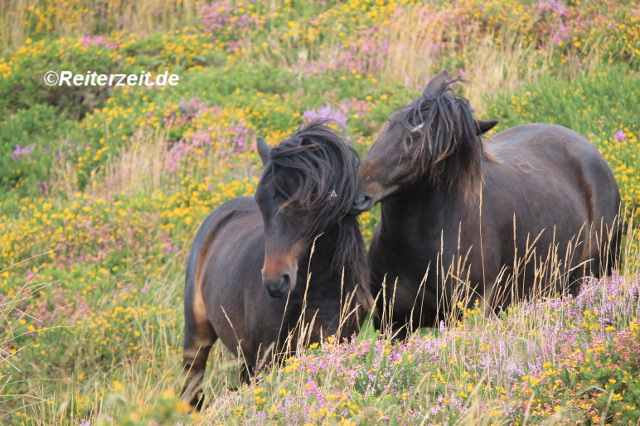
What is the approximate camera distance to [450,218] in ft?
16.8

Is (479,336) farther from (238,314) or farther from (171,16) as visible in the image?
(171,16)

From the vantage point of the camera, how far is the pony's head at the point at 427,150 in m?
4.74

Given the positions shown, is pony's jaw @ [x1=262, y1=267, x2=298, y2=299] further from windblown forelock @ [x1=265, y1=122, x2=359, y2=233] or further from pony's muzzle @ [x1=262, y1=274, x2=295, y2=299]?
windblown forelock @ [x1=265, y1=122, x2=359, y2=233]

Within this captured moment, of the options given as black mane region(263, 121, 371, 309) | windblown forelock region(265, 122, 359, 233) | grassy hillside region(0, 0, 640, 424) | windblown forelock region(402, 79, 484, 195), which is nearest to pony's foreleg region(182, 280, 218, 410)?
grassy hillside region(0, 0, 640, 424)

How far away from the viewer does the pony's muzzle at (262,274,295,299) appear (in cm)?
418

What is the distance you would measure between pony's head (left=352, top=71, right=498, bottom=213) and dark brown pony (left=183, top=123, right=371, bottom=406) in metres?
0.17

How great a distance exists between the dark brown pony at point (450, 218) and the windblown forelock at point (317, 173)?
0.16 m

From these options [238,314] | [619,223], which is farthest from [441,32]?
[238,314]

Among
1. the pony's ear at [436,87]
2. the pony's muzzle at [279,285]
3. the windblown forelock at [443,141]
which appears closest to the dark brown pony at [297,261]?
the pony's muzzle at [279,285]

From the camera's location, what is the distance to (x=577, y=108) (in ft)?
28.9

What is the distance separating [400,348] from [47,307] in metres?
4.28

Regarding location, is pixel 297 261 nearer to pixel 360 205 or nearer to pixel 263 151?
pixel 360 205

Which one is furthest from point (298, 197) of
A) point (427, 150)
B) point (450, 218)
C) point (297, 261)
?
point (450, 218)

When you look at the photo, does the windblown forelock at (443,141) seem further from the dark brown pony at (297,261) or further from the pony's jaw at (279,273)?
the pony's jaw at (279,273)
